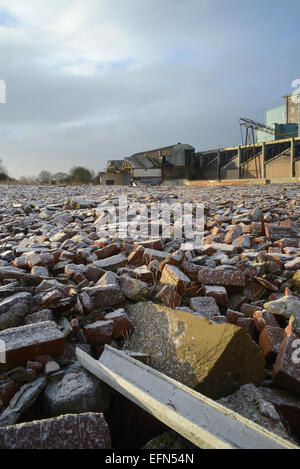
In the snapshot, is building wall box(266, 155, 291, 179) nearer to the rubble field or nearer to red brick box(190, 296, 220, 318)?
the rubble field

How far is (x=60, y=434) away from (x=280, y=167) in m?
26.4

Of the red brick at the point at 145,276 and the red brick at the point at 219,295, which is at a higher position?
the red brick at the point at 145,276

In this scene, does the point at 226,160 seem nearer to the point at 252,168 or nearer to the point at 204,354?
the point at 252,168

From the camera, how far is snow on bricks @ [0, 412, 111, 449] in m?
1.00

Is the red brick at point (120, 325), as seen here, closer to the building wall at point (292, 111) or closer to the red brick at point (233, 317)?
the red brick at point (233, 317)

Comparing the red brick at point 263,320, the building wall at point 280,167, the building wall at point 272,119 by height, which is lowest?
the red brick at point 263,320

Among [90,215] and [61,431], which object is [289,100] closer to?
[90,215]

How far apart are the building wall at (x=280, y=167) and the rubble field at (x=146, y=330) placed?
2316cm

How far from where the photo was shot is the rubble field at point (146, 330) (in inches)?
48.3

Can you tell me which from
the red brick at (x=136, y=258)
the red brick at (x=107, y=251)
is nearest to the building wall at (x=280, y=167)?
the red brick at (x=107, y=251)

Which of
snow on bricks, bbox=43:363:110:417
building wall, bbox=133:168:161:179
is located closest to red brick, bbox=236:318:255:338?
snow on bricks, bbox=43:363:110:417

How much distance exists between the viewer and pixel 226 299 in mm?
2127

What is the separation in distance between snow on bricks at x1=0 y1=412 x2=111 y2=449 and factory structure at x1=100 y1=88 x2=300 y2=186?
953 inches

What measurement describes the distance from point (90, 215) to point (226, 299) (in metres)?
3.62
